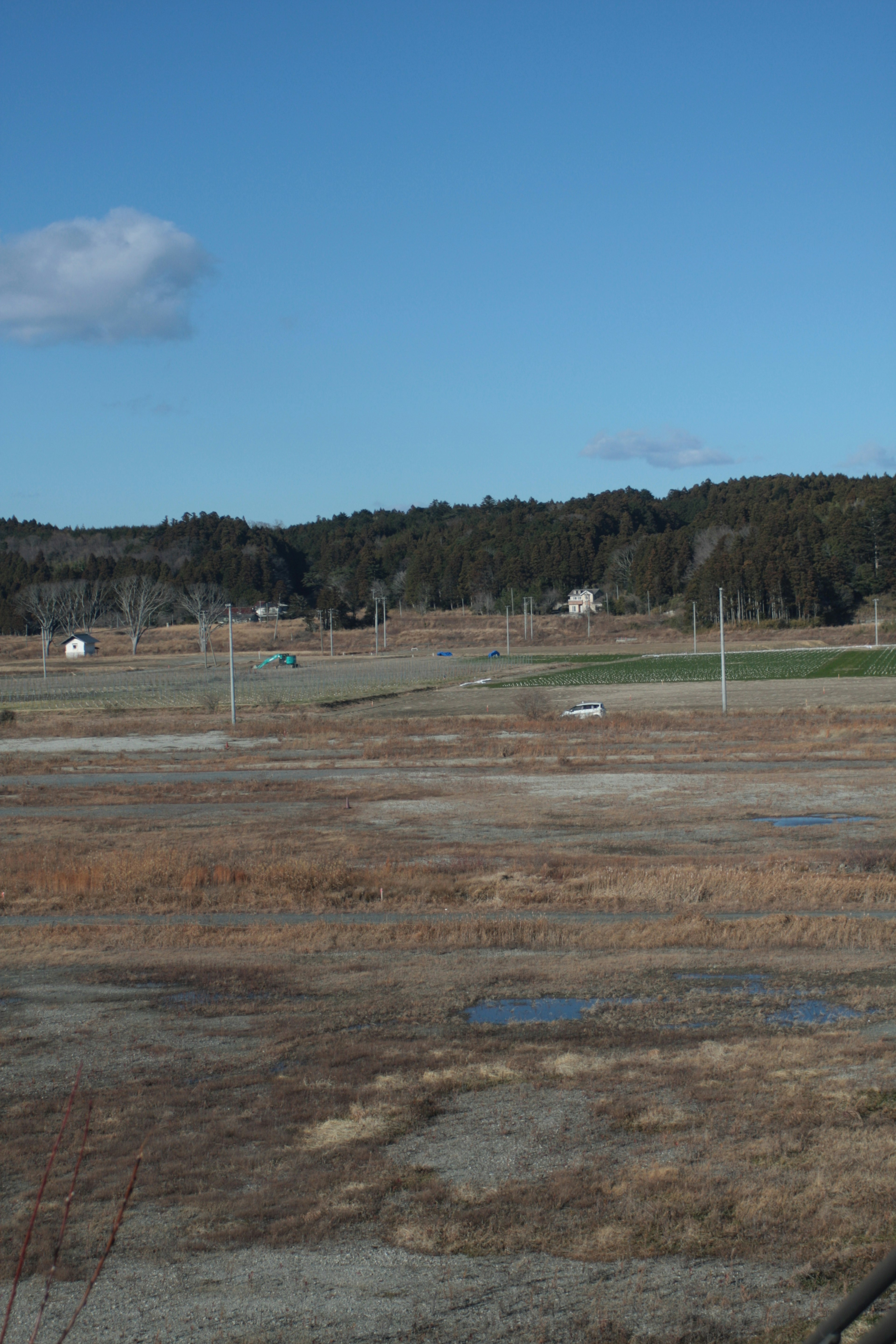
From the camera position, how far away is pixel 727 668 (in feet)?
367

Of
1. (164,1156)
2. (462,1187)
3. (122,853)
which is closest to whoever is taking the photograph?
(462,1187)

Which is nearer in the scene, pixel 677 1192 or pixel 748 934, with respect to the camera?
pixel 677 1192

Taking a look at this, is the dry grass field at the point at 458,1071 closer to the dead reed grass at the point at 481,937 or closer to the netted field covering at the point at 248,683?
the dead reed grass at the point at 481,937

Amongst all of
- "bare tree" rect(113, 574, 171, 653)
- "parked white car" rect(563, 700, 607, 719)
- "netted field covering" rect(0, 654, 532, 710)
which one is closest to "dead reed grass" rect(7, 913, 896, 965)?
"parked white car" rect(563, 700, 607, 719)

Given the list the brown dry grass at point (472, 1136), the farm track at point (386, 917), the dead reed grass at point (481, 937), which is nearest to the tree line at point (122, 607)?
the farm track at point (386, 917)

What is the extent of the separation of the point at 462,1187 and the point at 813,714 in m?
57.7

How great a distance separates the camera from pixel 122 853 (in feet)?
91.6

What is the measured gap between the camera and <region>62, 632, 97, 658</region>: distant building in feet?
538

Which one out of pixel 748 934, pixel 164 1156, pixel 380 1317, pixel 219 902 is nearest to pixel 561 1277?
pixel 380 1317

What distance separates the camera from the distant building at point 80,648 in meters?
164

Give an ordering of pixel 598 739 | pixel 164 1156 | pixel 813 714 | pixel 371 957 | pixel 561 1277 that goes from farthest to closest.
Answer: pixel 813 714 → pixel 598 739 → pixel 371 957 → pixel 164 1156 → pixel 561 1277

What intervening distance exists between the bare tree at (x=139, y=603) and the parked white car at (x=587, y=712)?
365 feet

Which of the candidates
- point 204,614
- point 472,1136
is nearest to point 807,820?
point 472,1136

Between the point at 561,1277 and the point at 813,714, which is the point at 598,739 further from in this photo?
the point at 561,1277
